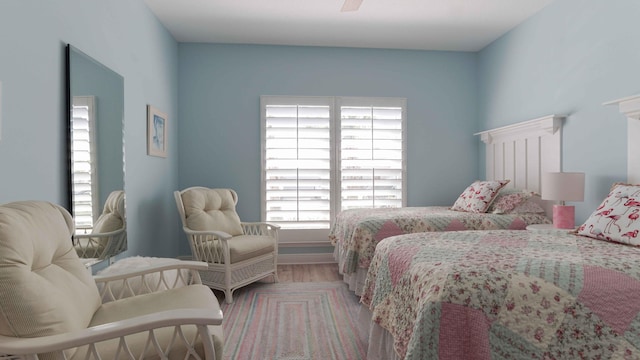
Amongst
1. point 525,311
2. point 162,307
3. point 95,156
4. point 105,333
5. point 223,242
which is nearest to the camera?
point 105,333

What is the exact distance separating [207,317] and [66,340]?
43cm

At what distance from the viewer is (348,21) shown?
3877 millimetres

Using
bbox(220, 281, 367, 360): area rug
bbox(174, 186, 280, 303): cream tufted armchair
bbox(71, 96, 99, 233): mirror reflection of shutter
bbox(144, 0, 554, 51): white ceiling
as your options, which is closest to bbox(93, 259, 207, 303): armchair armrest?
bbox(71, 96, 99, 233): mirror reflection of shutter

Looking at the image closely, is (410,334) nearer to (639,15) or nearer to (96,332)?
(96,332)

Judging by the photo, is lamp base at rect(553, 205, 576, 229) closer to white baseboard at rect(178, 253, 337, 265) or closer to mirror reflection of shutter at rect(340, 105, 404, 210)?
mirror reflection of shutter at rect(340, 105, 404, 210)

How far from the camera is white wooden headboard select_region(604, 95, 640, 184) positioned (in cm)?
254

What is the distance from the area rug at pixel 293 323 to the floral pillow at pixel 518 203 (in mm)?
1619

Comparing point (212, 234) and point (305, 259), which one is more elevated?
point (212, 234)

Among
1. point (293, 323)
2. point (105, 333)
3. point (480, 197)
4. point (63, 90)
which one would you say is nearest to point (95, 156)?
point (63, 90)

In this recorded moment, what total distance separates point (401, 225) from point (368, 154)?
5.06ft

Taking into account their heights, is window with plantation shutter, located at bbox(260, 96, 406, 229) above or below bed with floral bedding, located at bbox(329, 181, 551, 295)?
above

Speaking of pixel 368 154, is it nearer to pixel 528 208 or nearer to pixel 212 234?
pixel 528 208

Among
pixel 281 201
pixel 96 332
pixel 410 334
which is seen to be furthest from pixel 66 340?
pixel 281 201

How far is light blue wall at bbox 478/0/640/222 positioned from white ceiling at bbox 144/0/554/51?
0.31 meters
